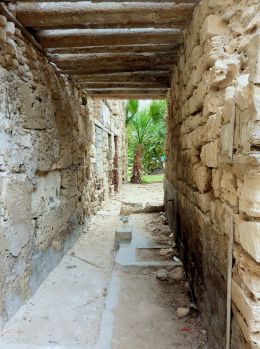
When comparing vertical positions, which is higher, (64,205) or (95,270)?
(64,205)

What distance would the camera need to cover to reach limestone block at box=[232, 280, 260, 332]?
1.32 meters

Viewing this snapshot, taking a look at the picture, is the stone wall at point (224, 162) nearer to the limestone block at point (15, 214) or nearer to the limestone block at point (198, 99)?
the limestone block at point (198, 99)

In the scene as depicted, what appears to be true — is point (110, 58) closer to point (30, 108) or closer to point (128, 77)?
point (128, 77)

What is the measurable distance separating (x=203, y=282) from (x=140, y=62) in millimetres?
2797

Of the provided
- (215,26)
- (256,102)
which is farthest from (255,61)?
(215,26)

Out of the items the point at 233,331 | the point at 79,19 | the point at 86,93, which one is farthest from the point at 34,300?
the point at 86,93

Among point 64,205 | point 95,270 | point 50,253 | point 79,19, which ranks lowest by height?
point 95,270

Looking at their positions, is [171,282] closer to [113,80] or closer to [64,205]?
[64,205]

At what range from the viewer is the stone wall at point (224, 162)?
1.33 metres

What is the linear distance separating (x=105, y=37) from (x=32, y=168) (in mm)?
1532

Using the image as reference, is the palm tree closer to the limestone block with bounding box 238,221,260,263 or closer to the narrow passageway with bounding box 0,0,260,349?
the narrow passageway with bounding box 0,0,260,349

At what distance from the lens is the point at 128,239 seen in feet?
14.9

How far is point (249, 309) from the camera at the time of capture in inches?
52.9

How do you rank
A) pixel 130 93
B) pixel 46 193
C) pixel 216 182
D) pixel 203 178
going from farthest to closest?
pixel 130 93 < pixel 46 193 < pixel 203 178 < pixel 216 182
